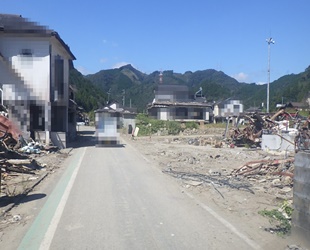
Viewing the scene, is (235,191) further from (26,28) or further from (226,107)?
(226,107)

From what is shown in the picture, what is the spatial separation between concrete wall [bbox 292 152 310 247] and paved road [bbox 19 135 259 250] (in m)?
0.79

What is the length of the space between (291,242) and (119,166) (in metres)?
10.5

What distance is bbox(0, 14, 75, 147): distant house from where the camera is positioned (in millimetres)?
22281

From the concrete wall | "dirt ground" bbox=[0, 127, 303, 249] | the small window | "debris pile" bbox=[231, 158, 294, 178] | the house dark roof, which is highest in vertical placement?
the house dark roof

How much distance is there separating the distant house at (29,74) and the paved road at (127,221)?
12708 mm

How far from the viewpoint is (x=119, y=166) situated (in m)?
15.5

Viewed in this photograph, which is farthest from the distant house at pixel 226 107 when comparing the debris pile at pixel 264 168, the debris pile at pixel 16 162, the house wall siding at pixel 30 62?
the debris pile at pixel 264 168

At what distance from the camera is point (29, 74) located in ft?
75.5

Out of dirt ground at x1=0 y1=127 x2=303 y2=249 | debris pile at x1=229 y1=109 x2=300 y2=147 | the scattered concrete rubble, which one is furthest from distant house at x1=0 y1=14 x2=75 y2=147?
debris pile at x1=229 y1=109 x2=300 y2=147

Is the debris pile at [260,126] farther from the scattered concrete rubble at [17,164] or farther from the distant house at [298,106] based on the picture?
the distant house at [298,106]

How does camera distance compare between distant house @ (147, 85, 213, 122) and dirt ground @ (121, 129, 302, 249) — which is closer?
dirt ground @ (121, 129, 302, 249)

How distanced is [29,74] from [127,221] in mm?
18706

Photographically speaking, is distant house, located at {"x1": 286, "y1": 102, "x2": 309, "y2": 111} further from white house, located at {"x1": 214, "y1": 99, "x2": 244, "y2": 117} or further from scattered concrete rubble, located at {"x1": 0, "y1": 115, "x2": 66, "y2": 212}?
scattered concrete rubble, located at {"x1": 0, "y1": 115, "x2": 66, "y2": 212}

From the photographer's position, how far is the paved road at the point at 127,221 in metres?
5.58
